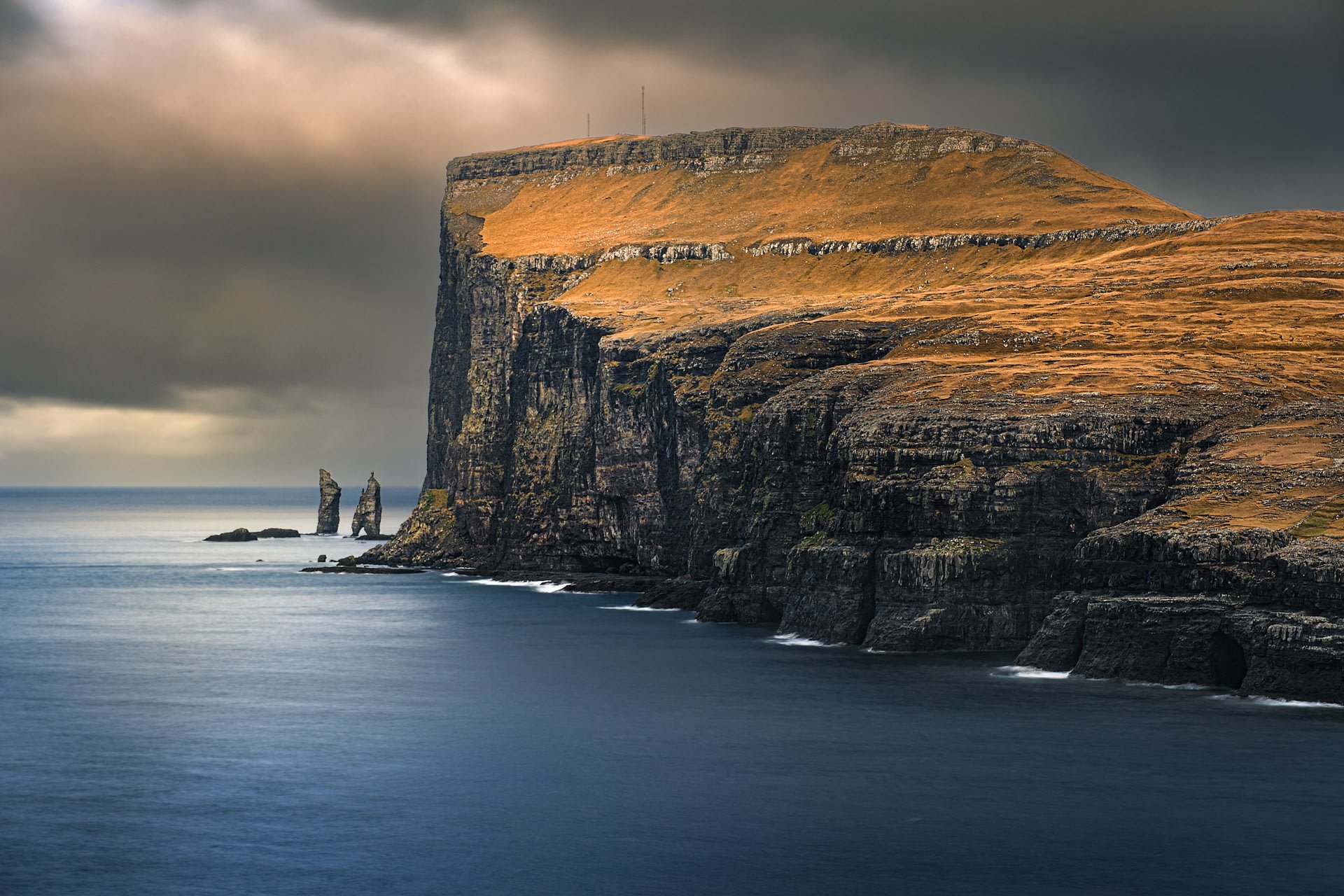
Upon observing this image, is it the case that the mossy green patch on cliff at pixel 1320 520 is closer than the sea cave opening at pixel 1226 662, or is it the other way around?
the mossy green patch on cliff at pixel 1320 520

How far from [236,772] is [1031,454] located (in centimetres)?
6481

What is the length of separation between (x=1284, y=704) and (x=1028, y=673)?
64.7 ft

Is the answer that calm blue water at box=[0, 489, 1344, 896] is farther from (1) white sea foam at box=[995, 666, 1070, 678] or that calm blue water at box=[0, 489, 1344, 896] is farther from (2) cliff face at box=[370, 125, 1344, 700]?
(2) cliff face at box=[370, 125, 1344, 700]

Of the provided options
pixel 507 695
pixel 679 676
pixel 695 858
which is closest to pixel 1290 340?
pixel 679 676

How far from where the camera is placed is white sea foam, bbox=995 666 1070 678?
103 meters

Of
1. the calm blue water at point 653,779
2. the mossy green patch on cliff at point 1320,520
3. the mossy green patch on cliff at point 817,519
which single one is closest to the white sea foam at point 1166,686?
the calm blue water at point 653,779

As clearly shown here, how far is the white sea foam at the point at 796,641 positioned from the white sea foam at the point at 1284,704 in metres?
37.7

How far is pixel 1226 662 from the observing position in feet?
316

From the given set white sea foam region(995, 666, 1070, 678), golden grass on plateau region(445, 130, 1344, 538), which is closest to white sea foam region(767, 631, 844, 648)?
white sea foam region(995, 666, 1070, 678)

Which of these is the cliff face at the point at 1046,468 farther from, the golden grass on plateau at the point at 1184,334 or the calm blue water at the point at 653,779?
the calm blue water at the point at 653,779

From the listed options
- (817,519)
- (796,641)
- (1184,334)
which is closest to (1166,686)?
(796,641)

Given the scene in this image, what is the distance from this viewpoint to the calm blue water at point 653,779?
202 feet

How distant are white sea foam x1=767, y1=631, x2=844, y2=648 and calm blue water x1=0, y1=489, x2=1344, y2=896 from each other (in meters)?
1.71

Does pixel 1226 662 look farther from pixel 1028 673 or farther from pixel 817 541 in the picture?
pixel 817 541
